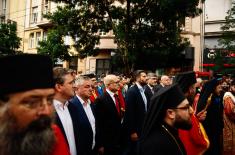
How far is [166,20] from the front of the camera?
1891 centimetres

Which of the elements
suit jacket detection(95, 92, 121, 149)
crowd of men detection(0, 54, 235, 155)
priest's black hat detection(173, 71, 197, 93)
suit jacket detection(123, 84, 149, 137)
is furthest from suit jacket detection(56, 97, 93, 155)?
suit jacket detection(123, 84, 149, 137)

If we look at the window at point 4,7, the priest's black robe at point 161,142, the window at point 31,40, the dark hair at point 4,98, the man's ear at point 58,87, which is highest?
the window at point 4,7

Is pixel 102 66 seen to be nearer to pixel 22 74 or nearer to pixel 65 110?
pixel 65 110

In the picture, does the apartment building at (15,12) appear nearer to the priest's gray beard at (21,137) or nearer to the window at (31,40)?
the window at (31,40)

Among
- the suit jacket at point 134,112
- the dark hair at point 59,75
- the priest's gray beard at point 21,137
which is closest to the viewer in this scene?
the priest's gray beard at point 21,137

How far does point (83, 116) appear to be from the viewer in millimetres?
5320

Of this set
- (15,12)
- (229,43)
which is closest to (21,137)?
(229,43)

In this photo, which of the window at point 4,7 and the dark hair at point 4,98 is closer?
the dark hair at point 4,98

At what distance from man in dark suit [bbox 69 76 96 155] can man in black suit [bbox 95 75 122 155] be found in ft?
5.65

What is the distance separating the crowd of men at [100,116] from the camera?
2525 millimetres

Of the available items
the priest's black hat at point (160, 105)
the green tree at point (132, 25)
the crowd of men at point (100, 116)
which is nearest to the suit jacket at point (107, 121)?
Answer: the crowd of men at point (100, 116)

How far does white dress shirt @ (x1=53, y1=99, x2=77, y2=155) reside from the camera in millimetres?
4602

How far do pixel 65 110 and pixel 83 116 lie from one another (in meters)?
0.54

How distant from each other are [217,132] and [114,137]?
226 cm
